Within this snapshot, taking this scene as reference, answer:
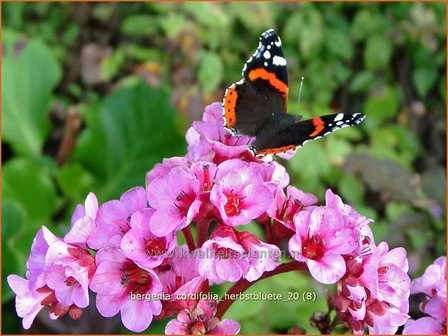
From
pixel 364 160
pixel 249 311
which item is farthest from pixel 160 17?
pixel 249 311

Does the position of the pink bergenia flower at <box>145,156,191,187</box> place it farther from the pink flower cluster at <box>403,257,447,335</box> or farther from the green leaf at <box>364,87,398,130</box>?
the green leaf at <box>364,87,398,130</box>

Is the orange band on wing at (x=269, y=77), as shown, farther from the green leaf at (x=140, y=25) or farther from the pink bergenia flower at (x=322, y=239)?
the green leaf at (x=140, y=25)

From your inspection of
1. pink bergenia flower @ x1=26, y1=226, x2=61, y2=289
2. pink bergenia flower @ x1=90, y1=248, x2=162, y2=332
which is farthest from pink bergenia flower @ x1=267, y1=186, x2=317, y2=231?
pink bergenia flower @ x1=26, y1=226, x2=61, y2=289

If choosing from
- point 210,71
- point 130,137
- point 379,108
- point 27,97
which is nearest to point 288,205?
point 130,137

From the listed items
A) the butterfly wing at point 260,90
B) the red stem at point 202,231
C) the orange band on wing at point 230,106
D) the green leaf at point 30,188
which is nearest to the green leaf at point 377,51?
the green leaf at point 30,188

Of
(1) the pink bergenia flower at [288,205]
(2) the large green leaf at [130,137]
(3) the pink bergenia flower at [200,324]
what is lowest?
(2) the large green leaf at [130,137]

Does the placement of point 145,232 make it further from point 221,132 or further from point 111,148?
point 111,148

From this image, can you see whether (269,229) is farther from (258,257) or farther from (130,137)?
(130,137)
